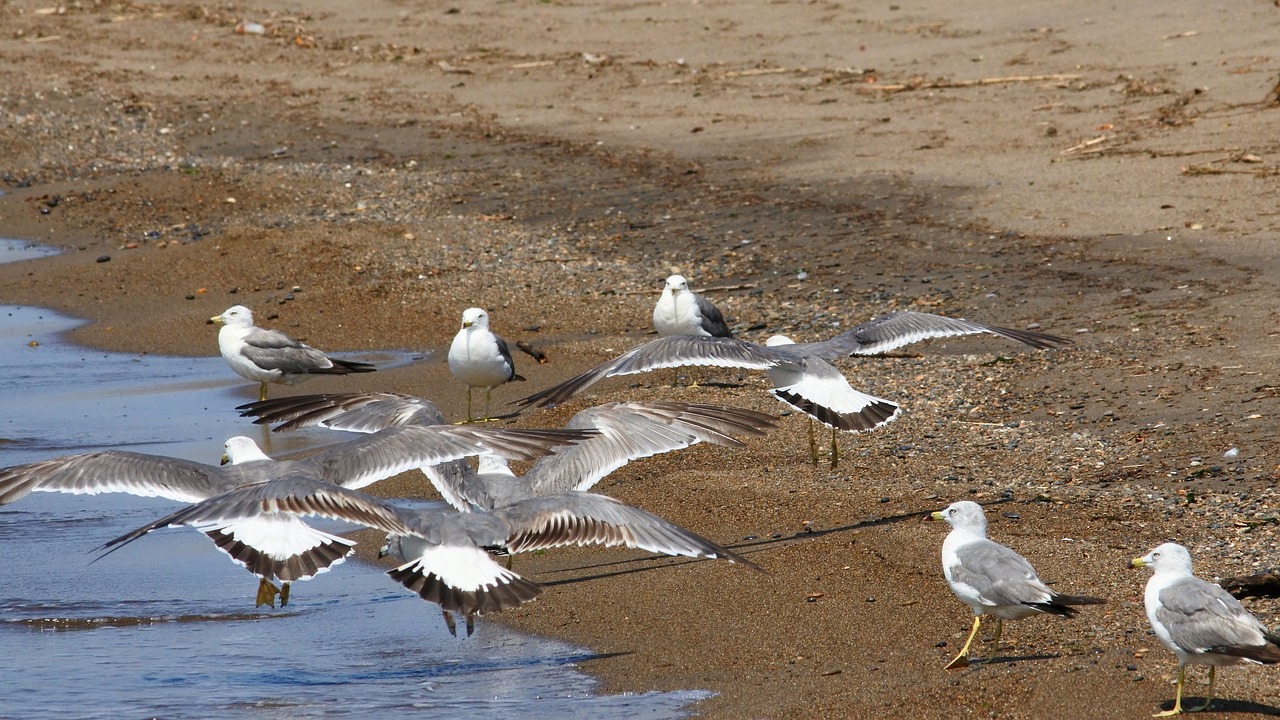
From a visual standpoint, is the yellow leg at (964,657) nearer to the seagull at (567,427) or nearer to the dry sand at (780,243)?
the dry sand at (780,243)

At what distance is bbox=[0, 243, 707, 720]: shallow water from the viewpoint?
6.30m

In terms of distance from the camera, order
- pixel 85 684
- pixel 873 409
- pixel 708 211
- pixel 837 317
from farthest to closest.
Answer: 1. pixel 708 211
2. pixel 837 317
3. pixel 873 409
4. pixel 85 684

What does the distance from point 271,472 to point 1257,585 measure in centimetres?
436

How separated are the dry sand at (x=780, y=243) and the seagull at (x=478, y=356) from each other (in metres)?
0.61

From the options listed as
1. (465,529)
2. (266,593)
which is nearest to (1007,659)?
(465,529)

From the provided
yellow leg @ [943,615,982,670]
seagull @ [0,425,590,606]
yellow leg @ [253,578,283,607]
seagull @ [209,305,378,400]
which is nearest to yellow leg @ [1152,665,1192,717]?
yellow leg @ [943,615,982,670]

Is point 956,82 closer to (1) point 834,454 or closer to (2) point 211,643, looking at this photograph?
(1) point 834,454

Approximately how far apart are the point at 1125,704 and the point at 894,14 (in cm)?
1555

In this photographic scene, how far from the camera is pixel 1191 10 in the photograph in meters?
18.3

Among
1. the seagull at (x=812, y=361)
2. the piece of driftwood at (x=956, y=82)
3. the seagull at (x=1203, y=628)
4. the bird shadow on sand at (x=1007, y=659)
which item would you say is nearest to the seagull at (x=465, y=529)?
the bird shadow on sand at (x=1007, y=659)

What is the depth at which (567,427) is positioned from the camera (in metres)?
8.01

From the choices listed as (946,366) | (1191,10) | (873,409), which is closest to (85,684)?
(873,409)

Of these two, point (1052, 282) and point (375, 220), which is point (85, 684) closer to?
point (1052, 282)

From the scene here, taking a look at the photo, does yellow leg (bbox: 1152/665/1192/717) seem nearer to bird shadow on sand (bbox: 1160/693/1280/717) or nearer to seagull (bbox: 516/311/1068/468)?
bird shadow on sand (bbox: 1160/693/1280/717)
